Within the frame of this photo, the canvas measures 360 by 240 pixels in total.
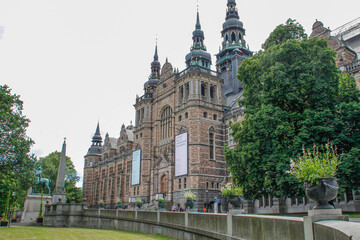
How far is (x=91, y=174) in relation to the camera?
7750 cm

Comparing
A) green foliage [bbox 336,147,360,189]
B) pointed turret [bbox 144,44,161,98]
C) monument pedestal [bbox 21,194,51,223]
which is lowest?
monument pedestal [bbox 21,194,51,223]

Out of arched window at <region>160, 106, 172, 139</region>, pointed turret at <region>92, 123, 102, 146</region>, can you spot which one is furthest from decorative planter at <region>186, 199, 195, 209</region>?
pointed turret at <region>92, 123, 102, 146</region>

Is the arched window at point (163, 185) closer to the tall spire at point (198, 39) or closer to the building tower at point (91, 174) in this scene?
the tall spire at point (198, 39)

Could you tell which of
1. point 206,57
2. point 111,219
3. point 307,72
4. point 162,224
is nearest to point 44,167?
point 206,57

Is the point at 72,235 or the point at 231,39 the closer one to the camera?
the point at 72,235

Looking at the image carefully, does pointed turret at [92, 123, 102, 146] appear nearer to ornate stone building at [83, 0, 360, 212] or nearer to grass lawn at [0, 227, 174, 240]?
ornate stone building at [83, 0, 360, 212]

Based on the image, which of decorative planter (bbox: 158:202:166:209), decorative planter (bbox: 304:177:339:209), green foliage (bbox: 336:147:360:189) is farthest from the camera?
decorative planter (bbox: 158:202:166:209)

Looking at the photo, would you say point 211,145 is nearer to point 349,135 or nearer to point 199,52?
point 199,52

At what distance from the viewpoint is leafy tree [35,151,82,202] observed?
64.2 meters

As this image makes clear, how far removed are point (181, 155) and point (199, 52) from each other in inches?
688

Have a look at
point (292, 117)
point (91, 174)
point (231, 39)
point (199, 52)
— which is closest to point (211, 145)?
point (199, 52)

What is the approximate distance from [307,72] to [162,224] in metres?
12.8

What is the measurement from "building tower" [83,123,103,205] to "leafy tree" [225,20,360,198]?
182 feet

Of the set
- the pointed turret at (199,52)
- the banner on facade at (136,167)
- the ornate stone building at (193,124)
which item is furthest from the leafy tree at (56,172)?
the pointed turret at (199,52)
